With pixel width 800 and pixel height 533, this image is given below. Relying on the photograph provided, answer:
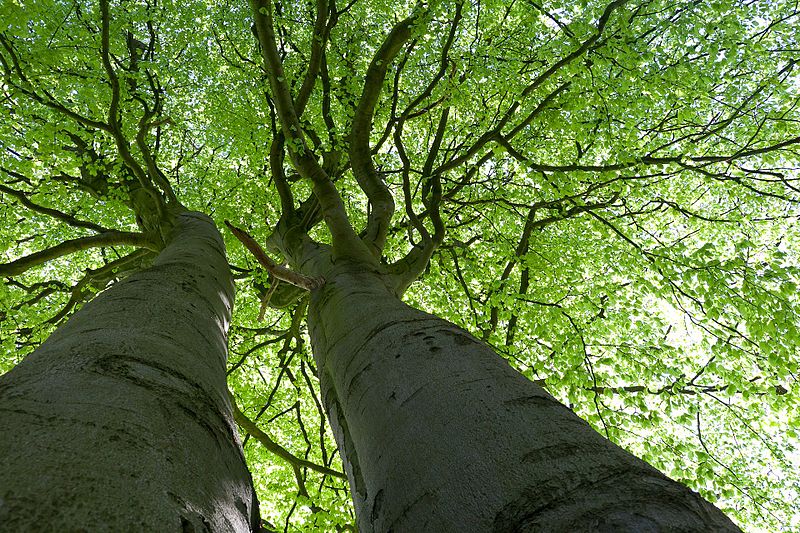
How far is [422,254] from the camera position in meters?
5.03

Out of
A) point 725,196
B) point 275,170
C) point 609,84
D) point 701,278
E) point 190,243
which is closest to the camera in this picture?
point 190,243

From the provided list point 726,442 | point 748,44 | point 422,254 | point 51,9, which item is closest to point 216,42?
point 51,9

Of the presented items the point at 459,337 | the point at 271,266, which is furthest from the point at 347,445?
the point at 271,266

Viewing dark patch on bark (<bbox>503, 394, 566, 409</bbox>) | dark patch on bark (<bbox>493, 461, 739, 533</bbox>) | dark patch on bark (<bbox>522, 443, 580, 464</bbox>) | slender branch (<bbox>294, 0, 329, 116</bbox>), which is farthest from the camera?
slender branch (<bbox>294, 0, 329, 116</bbox>)

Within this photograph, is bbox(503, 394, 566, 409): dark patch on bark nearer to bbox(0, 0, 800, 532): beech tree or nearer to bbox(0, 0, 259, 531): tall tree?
bbox(0, 0, 800, 532): beech tree

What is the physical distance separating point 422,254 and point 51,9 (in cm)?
651

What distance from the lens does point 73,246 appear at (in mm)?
4945

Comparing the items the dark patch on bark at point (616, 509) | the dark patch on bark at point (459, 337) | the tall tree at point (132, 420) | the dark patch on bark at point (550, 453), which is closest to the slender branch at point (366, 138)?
the tall tree at point (132, 420)

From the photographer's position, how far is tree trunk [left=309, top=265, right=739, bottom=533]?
1.00 metres

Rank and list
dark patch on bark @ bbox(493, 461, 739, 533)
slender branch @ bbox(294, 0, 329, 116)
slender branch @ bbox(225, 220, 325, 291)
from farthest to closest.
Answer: slender branch @ bbox(294, 0, 329, 116)
slender branch @ bbox(225, 220, 325, 291)
dark patch on bark @ bbox(493, 461, 739, 533)

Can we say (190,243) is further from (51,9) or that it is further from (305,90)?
(51,9)

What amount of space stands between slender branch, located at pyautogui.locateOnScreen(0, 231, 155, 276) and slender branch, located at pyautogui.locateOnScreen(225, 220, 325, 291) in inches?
99.1

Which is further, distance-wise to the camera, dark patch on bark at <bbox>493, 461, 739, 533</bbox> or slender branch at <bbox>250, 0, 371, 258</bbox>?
slender branch at <bbox>250, 0, 371, 258</bbox>

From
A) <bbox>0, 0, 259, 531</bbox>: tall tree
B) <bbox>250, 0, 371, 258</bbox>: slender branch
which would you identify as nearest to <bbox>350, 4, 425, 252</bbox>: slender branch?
<bbox>250, 0, 371, 258</bbox>: slender branch
